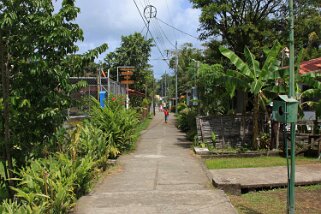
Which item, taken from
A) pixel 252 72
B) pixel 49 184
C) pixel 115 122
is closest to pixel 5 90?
pixel 49 184

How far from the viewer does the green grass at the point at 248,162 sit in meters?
11.5

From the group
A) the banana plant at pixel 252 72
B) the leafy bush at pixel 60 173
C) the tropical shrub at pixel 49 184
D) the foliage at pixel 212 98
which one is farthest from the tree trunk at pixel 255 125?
the tropical shrub at pixel 49 184

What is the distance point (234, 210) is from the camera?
719 centimetres

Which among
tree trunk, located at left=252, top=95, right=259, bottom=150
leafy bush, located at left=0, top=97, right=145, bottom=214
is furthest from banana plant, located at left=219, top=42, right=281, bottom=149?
leafy bush, located at left=0, top=97, right=145, bottom=214

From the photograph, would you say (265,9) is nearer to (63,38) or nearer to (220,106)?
(220,106)

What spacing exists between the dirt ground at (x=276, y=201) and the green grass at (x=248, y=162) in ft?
9.05

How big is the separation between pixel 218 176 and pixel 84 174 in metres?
3.26

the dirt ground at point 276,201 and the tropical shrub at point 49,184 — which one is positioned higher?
the tropical shrub at point 49,184

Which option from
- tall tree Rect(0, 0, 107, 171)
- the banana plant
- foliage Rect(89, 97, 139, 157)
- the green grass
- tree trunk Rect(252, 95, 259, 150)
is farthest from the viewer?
tree trunk Rect(252, 95, 259, 150)

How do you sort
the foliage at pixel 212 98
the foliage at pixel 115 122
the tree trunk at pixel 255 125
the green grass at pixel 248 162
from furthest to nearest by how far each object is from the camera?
the foliage at pixel 212 98, the tree trunk at pixel 255 125, the foliage at pixel 115 122, the green grass at pixel 248 162

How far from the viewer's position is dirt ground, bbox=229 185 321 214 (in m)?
7.25

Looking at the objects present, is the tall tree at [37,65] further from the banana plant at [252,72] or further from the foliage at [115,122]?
the banana plant at [252,72]

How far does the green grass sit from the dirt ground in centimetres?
276

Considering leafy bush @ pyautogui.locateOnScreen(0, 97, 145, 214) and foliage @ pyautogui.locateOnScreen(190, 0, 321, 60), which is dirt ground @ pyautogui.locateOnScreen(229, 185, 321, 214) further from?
foliage @ pyautogui.locateOnScreen(190, 0, 321, 60)
